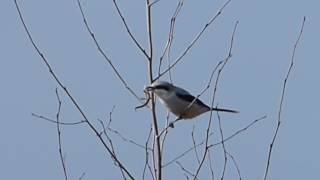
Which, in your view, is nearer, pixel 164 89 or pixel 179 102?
pixel 164 89

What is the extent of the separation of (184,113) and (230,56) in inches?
57.8

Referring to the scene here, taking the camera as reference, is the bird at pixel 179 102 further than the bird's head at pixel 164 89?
Yes

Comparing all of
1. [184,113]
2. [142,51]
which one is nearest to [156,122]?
[142,51]

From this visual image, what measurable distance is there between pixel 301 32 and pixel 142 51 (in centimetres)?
71

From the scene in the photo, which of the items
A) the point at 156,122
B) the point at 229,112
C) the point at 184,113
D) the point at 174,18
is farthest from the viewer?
the point at 229,112

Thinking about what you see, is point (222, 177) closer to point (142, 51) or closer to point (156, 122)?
point (156, 122)

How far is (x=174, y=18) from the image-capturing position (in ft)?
11.4

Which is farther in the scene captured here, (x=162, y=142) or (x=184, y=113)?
(x=184, y=113)

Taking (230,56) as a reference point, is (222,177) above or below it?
below

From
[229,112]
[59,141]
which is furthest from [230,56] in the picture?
[229,112]

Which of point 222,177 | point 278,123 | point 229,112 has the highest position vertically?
point 229,112

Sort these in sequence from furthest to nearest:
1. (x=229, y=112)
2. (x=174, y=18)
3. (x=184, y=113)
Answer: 1. (x=229, y=112)
2. (x=184, y=113)
3. (x=174, y=18)

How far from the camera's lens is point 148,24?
10.7 ft

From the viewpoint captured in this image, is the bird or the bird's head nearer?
the bird's head
